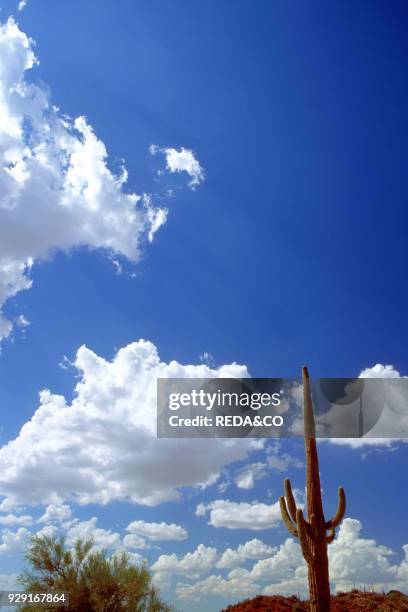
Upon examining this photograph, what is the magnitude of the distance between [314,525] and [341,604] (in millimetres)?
8315

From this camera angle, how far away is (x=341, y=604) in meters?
22.5

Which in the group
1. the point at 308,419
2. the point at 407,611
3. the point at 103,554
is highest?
the point at 308,419

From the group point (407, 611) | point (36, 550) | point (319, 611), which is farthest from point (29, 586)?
point (407, 611)

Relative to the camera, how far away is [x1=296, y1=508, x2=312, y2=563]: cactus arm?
52.6 feet

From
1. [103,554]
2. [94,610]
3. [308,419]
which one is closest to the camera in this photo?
[308,419]

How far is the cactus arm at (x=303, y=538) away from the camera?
631 inches

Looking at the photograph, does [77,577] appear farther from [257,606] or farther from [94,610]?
[257,606]

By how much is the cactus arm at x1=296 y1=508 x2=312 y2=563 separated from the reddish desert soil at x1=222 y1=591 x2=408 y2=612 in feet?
21.4

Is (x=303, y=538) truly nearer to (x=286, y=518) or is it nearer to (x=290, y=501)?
(x=286, y=518)

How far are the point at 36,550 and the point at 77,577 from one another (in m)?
2.01

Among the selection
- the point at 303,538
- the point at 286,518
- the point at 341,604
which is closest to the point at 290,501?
the point at 286,518

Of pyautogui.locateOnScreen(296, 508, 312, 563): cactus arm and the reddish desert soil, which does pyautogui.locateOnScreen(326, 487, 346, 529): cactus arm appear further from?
the reddish desert soil

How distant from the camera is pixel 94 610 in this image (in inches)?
853

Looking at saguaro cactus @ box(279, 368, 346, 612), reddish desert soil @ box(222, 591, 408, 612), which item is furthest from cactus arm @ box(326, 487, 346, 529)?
reddish desert soil @ box(222, 591, 408, 612)
